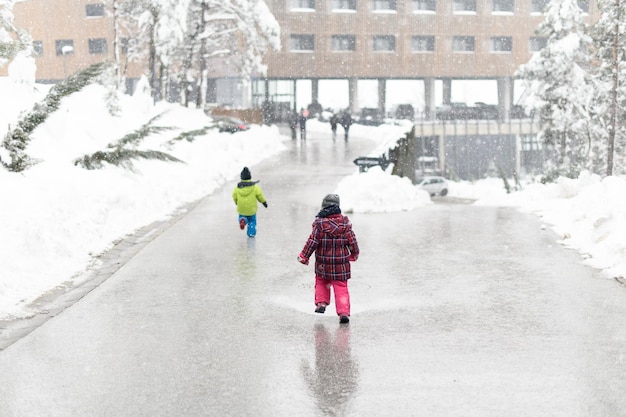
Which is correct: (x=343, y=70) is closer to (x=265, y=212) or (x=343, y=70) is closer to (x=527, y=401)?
(x=265, y=212)

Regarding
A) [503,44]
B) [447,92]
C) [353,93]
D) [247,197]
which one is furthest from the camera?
[447,92]

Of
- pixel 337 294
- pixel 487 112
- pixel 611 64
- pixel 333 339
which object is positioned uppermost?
pixel 611 64

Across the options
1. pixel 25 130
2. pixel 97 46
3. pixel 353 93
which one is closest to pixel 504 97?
pixel 353 93

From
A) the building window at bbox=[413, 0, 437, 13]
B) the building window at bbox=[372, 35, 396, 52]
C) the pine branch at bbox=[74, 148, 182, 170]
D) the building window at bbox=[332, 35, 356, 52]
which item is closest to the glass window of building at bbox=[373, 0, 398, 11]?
the building window at bbox=[413, 0, 437, 13]

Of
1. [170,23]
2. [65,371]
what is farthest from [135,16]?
[65,371]

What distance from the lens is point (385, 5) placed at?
66.4m

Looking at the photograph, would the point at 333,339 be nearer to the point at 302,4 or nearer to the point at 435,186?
the point at 435,186

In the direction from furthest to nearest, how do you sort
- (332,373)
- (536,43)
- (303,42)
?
(536,43) → (303,42) → (332,373)

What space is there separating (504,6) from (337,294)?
63.8 meters

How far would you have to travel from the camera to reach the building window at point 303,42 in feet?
217

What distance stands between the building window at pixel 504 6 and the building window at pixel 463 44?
9.93 feet

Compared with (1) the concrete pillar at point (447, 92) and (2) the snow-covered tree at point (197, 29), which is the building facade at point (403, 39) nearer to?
(1) the concrete pillar at point (447, 92)

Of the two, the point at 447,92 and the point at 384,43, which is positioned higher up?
the point at 384,43

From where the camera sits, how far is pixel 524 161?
237 ft
